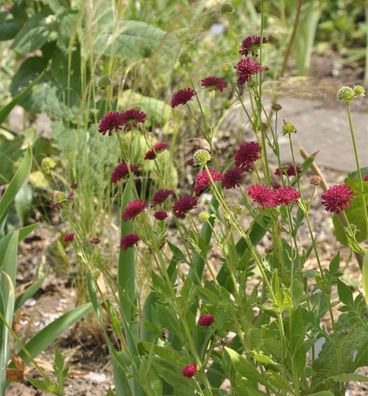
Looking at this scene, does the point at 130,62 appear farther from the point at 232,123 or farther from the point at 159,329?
the point at 159,329

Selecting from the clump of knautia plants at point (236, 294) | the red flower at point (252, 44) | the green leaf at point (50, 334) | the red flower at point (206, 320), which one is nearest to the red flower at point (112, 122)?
the clump of knautia plants at point (236, 294)

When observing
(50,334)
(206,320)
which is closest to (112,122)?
(206,320)

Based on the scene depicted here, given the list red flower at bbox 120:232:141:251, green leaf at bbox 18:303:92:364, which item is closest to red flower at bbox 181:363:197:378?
red flower at bbox 120:232:141:251

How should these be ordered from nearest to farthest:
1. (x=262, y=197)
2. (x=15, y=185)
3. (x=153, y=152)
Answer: (x=262, y=197)
(x=153, y=152)
(x=15, y=185)

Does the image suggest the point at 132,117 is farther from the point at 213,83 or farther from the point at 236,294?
the point at 236,294

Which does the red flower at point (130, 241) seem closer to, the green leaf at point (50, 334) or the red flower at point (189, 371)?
the red flower at point (189, 371)

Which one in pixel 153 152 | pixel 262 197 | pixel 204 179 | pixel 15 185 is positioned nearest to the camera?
pixel 262 197

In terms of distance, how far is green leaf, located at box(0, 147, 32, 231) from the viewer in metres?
2.34

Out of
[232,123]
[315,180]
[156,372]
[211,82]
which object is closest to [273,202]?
[315,180]

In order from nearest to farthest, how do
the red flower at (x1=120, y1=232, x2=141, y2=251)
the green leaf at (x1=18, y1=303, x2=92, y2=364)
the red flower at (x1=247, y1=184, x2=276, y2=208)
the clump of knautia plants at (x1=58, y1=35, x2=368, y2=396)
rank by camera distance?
the red flower at (x1=247, y1=184, x2=276, y2=208) → the clump of knautia plants at (x1=58, y1=35, x2=368, y2=396) → the red flower at (x1=120, y1=232, x2=141, y2=251) → the green leaf at (x1=18, y1=303, x2=92, y2=364)

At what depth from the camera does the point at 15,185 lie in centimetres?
236

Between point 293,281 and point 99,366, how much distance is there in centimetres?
127

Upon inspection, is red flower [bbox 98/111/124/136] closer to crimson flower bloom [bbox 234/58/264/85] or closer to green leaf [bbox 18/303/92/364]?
crimson flower bloom [bbox 234/58/264/85]

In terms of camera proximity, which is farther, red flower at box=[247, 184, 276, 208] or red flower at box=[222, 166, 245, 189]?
red flower at box=[222, 166, 245, 189]
